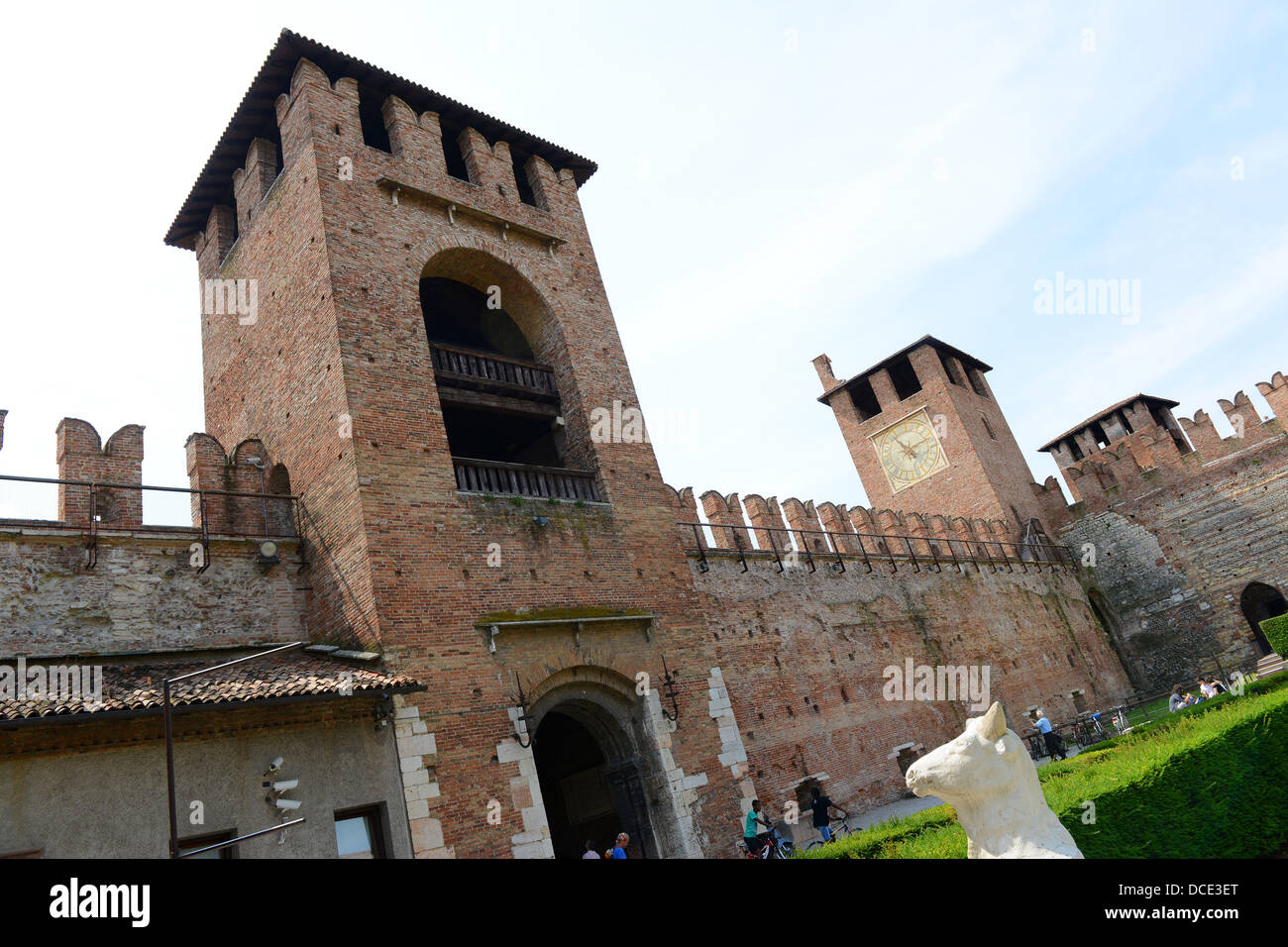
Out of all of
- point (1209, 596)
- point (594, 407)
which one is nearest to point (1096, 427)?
point (1209, 596)

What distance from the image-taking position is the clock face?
3130cm

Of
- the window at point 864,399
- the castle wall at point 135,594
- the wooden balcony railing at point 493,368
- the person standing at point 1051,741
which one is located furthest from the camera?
the window at point 864,399

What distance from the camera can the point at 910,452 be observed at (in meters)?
32.0

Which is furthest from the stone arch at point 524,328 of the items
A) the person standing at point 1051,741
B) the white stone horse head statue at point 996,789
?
the person standing at point 1051,741

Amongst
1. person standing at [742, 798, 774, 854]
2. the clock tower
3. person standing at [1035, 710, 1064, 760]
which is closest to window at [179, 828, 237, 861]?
person standing at [742, 798, 774, 854]

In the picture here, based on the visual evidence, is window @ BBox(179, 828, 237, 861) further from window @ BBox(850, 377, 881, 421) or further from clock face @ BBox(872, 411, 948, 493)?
window @ BBox(850, 377, 881, 421)

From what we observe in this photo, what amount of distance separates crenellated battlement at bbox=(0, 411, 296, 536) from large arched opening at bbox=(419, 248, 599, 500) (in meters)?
2.90

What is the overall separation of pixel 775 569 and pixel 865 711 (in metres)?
3.55

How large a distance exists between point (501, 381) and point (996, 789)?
1067 centimetres

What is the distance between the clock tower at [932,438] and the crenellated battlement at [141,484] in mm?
24494

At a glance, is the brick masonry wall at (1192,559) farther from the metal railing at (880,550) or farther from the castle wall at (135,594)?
the castle wall at (135,594)

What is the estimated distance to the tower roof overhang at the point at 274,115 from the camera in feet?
46.4

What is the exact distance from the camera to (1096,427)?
116 feet

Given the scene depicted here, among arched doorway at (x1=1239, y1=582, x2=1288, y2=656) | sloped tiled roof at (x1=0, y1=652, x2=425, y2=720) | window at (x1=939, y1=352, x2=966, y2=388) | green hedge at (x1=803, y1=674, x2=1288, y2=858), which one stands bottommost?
green hedge at (x1=803, y1=674, x2=1288, y2=858)
